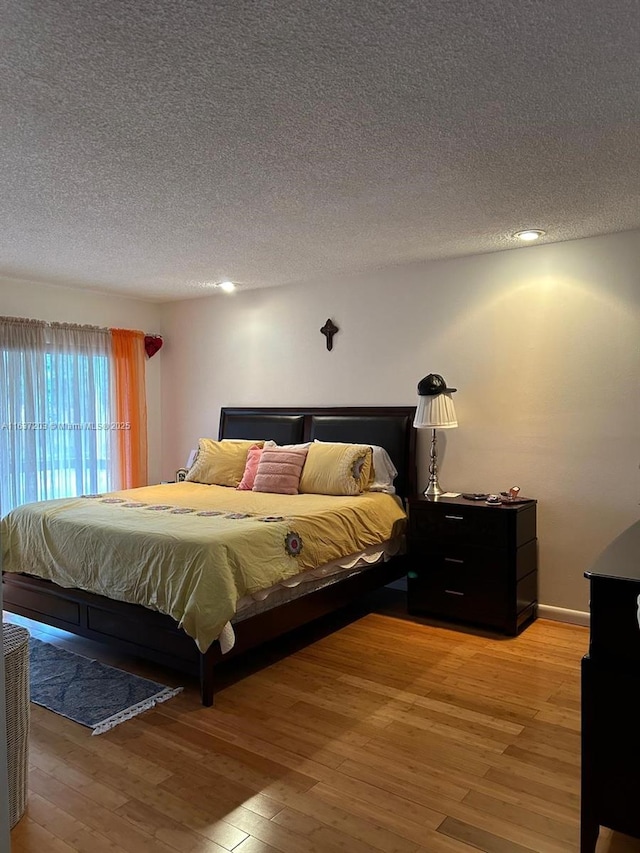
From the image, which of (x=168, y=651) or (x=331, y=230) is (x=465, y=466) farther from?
(x=168, y=651)

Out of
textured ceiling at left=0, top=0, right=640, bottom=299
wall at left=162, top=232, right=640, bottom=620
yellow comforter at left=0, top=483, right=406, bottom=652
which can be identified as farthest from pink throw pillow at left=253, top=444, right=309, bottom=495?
textured ceiling at left=0, top=0, right=640, bottom=299

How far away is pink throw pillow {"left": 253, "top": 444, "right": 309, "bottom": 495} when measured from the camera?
4.38 meters

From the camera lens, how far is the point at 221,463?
4.90 meters

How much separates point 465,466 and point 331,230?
6.04 ft

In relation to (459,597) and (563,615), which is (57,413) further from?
(563,615)

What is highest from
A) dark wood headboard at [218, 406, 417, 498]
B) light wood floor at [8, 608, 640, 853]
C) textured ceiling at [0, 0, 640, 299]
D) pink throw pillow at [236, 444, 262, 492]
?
textured ceiling at [0, 0, 640, 299]

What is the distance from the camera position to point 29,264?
4422 millimetres

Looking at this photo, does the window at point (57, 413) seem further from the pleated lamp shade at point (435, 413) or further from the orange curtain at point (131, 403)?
the pleated lamp shade at point (435, 413)

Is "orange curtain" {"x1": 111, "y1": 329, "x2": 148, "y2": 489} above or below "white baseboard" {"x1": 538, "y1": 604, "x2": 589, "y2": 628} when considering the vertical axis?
above

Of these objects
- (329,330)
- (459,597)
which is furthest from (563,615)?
(329,330)

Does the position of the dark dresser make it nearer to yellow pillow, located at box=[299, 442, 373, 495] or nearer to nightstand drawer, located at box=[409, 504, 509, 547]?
nightstand drawer, located at box=[409, 504, 509, 547]

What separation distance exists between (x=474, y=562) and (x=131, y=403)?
3471 mm

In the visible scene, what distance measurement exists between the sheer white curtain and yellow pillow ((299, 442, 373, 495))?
2114 millimetres

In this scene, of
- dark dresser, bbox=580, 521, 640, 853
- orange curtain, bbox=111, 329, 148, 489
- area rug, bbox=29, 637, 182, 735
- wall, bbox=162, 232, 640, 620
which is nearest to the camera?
dark dresser, bbox=580, 521, 640, 853
